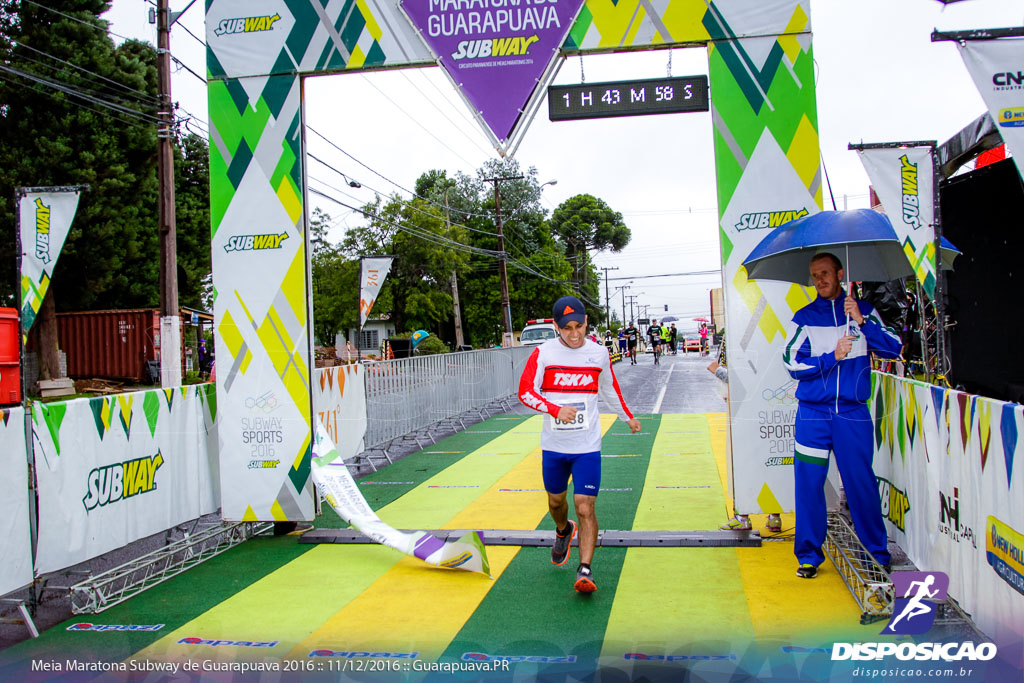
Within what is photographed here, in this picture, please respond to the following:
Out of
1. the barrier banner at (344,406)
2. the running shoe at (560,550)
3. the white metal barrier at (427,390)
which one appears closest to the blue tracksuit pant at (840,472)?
the running shoe at (560,550)

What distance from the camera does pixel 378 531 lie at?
621 centimetres

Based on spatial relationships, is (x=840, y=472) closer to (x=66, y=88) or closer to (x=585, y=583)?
(x=585, y=583)

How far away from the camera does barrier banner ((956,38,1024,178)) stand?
4059mm

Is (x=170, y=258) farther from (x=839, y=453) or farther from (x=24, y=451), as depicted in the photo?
(x=839, y=453)

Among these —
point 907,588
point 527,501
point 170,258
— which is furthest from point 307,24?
point 170,258

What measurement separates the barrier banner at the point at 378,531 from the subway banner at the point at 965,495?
2950 millimetres

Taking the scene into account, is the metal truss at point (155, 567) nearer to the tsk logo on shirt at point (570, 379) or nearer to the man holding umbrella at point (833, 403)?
the tsk logo on shirt at point (570, 379)

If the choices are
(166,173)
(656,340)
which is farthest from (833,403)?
(656,340)

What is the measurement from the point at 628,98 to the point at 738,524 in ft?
12.1

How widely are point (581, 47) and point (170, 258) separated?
40.0 feet

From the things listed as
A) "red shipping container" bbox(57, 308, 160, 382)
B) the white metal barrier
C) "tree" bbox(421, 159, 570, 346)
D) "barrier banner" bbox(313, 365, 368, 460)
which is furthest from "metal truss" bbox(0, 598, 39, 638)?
"tree" bbox(421, 159, 570, 346)

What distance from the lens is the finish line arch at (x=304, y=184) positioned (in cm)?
607

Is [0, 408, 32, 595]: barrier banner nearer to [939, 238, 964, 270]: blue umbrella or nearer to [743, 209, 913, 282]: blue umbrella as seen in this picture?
[743, 209, 913, 282]: blue umbrella

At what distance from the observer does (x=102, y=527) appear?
221 inches
